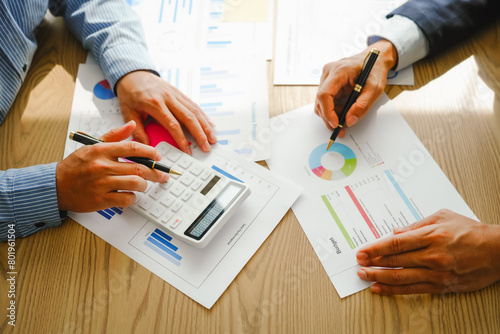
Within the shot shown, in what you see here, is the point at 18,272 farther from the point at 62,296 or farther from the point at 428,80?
the point at 428,80

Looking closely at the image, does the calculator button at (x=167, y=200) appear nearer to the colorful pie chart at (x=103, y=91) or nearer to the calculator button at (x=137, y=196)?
the calculator button at (x=137, y=196)

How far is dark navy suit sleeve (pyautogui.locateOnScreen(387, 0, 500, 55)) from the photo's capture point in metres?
0.88

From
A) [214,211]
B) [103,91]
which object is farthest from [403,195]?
[103,91]

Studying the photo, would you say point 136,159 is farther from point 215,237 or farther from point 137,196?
point 215,237

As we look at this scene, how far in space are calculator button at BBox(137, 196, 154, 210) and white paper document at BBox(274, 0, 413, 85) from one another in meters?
0.40

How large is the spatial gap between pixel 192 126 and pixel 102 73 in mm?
313

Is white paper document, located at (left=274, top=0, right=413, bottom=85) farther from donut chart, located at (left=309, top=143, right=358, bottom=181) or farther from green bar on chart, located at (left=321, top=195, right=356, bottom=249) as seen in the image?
green bar on chart, located at (left=321, top=195, right=356, bottom=249)

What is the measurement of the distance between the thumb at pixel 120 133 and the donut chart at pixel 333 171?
372 mm

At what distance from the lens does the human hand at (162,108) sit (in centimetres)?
81

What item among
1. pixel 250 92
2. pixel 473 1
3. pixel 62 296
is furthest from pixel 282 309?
pixel 473 1

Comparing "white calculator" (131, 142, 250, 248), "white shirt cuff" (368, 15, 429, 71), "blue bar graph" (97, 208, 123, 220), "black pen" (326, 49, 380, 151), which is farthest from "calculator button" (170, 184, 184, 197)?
"white shirt cuff" (368, 15, 429, 71)

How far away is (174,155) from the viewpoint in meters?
0.78

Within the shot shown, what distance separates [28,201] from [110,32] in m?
0.46

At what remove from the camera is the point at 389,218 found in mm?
714
